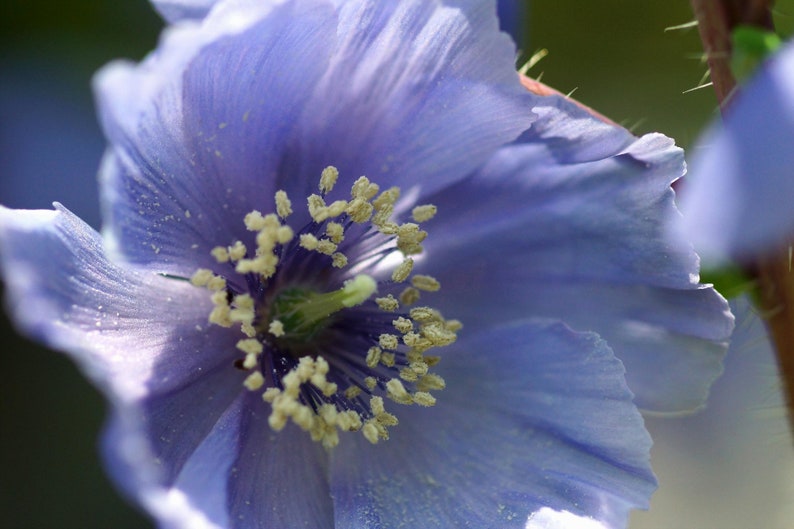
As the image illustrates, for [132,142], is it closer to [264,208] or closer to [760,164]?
[264,208]

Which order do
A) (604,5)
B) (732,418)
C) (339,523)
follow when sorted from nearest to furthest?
(339,523) < (732,418) < (604,5)

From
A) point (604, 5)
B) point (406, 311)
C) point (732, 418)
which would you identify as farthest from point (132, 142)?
point (604, 5)

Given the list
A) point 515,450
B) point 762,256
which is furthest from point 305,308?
point 762,256

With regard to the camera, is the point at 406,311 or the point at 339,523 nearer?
the point at 339,523

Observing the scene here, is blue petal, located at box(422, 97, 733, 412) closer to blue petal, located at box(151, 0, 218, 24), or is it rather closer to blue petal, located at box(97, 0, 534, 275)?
blue petal, located at box(97, 0, 534, 275)

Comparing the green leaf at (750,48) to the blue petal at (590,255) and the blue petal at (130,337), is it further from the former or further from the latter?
the blue petal at (130,337)

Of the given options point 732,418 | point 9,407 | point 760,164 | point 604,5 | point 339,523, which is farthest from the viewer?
point 604,5

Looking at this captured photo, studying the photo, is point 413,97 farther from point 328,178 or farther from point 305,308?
point 305,308

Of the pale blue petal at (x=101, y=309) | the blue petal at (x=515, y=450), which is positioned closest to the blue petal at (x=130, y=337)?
the pale blue petal at (x=101, y=309)
